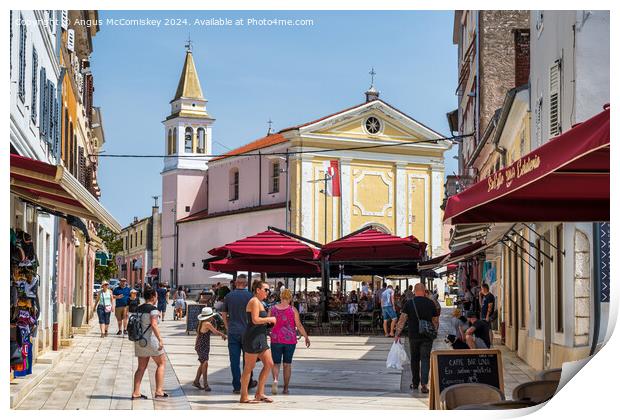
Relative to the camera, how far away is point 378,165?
1809 inches

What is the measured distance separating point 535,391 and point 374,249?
16.2 meters

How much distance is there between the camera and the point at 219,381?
15.8 m

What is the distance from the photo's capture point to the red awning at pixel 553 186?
7.82 m

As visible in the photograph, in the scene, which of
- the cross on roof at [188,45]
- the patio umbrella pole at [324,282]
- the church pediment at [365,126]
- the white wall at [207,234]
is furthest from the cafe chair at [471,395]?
the church pediment at [365,126]

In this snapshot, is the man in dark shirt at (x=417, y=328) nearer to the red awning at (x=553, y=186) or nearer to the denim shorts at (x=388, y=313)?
the red awning at (x=553, y=186)

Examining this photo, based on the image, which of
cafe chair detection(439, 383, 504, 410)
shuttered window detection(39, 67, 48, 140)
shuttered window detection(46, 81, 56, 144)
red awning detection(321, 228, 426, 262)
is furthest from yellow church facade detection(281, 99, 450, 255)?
cafe chair detection(439, 383, 504, 410)

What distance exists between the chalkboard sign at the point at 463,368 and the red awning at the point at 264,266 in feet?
46.0

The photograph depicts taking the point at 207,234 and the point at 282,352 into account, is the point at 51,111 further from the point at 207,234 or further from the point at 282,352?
the point at 207,234

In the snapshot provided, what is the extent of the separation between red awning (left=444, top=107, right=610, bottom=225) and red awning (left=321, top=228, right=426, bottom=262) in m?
12.9

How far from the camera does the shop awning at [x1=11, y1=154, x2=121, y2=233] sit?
10.7 meters

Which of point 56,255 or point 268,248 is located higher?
point 268,248

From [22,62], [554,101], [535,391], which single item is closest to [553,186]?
[535,391]

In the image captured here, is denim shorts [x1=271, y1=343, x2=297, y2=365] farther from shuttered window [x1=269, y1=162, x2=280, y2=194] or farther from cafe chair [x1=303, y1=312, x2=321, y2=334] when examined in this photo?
shuttered window [x1=269, y1=162, x2=280, y2=194]
